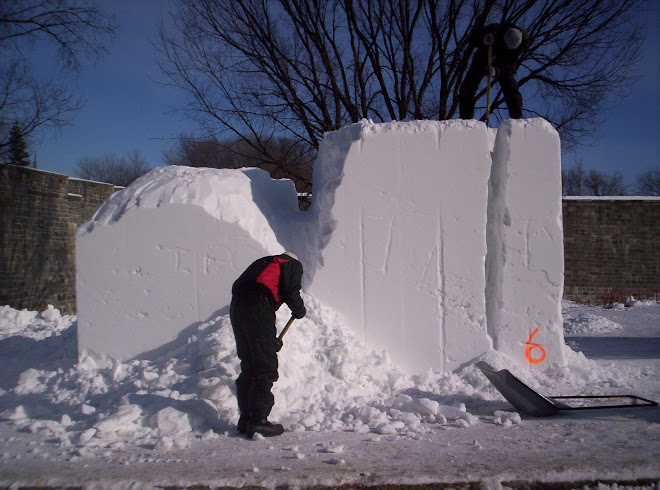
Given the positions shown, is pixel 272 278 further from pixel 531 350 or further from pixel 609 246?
pixel 609 246

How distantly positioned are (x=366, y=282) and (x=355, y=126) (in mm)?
1762

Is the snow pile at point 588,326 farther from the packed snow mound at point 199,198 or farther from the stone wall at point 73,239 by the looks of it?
the stone wall at point 73,239

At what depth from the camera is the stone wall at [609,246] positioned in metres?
16.4

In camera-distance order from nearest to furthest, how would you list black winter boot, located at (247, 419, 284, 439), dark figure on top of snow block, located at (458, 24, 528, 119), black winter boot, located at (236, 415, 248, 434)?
black winter boot, located at (247, 419, 284, 439), black winter boot, located at (236, 415, 248, 434), dark figure on top of snow block, located at (458, 24, 528, 119)

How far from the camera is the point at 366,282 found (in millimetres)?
5789

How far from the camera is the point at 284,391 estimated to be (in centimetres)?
466

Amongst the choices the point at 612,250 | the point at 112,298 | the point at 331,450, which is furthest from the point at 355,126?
the point at 612,250

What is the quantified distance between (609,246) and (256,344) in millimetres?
15426

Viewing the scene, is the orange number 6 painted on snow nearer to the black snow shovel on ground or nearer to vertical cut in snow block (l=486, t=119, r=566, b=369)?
vertical cut in snow block (l=486, t=119, r=566, b=369)

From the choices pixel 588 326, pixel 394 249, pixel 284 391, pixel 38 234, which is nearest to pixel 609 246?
pixel 588 326

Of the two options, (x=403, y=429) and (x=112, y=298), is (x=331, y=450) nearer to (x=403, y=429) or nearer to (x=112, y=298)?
(x=403, y=429)

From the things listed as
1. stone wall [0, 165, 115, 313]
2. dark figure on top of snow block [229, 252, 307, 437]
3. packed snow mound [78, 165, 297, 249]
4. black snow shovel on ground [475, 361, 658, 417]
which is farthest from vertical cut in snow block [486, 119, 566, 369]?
stone wall [0, 165, 115, 313]

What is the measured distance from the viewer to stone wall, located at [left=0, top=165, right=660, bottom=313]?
40.0 feet

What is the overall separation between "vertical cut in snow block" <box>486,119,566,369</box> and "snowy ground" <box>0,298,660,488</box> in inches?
12.5
